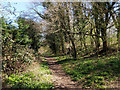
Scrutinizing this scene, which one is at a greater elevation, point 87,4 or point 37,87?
point 87,4

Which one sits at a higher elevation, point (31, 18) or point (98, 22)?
point (31, 18)

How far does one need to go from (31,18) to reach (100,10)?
26.4ft

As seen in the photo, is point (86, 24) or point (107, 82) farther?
point (86, 24)

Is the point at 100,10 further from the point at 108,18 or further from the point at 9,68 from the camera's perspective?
the point at 9,68

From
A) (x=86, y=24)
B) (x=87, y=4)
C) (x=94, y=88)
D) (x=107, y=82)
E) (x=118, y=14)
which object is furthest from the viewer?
(x=86, y=24)

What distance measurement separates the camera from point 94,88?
186 inches

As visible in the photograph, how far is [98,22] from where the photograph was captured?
37.7 ft

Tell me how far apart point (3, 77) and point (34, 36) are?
7.99 metres

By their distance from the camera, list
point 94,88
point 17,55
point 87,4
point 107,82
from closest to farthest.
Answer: point 94,88 → point 107,82 → point 17,55 → point 87,4

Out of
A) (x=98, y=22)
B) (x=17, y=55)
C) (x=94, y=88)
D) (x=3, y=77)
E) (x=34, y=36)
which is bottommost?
(x=94, y=88)

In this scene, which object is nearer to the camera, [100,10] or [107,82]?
[107,82]

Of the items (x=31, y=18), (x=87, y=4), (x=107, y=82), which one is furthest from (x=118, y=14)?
(x=31, y=18)

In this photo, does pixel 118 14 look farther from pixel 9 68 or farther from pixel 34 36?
pixel 9 68

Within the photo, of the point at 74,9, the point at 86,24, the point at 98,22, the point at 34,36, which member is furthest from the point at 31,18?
the point at 98,22
